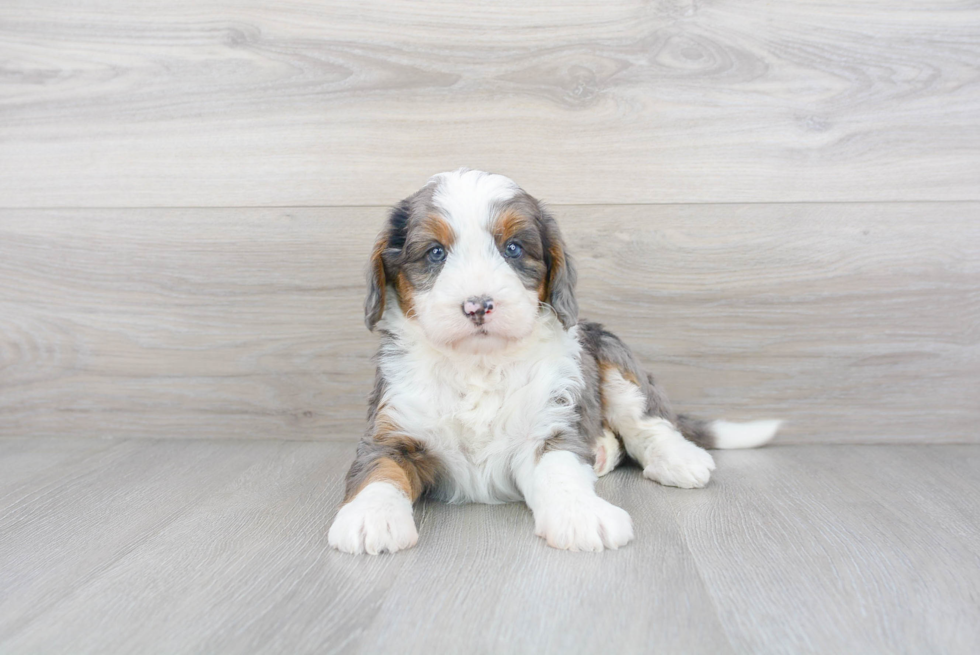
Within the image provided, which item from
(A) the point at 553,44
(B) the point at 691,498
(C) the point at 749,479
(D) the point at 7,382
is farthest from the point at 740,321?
(D) the point at 7,382

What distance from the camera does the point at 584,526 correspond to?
6.01 ft

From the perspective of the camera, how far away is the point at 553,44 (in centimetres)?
295

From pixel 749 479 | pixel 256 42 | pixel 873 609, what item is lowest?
pixel 749 479

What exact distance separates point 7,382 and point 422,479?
2166 millimetres

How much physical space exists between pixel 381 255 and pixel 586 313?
1.06 m

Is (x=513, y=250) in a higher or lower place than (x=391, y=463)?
higher

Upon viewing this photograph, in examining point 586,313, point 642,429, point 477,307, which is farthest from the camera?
point 586,313

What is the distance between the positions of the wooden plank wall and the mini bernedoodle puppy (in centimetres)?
73

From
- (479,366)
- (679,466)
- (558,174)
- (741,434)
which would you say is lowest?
(741,434)

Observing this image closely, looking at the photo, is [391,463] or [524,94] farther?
[524,94]

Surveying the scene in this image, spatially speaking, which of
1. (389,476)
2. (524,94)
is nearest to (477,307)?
(389,476)

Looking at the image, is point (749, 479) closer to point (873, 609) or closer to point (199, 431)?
point (873, 609)

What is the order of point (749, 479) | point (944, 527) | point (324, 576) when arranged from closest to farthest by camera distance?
point (324, 576), point (944, 527), point (749, 479)

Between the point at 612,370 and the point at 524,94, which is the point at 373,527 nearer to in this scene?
the point at 612,370
